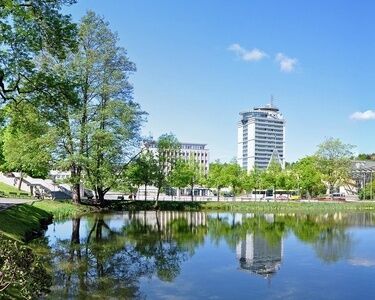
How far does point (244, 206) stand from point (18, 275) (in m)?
64.4

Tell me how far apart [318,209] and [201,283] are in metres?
61.4

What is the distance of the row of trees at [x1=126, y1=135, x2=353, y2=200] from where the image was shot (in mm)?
68125

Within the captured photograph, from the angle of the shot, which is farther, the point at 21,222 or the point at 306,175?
the point at 306,175

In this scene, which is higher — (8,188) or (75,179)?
(75,179)

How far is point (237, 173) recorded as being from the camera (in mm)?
97188

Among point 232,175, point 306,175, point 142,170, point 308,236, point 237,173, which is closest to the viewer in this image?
point 308,236

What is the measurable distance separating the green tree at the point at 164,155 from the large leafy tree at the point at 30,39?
47.3 m

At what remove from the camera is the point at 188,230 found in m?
39.9

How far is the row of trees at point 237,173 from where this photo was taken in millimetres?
68125

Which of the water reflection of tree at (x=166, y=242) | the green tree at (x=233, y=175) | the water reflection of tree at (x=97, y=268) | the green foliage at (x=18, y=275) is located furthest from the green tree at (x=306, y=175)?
the green foliage at (x=18, y=275)

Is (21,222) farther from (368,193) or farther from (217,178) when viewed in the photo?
(368,193)

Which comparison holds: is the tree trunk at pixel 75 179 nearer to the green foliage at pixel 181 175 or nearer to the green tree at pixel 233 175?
the green foliage at pixel 181 175

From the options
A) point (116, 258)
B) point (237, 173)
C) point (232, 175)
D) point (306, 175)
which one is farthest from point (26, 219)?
point (306, 175)

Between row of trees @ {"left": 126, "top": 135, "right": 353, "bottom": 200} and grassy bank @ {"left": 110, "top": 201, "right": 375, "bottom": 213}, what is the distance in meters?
3.11
